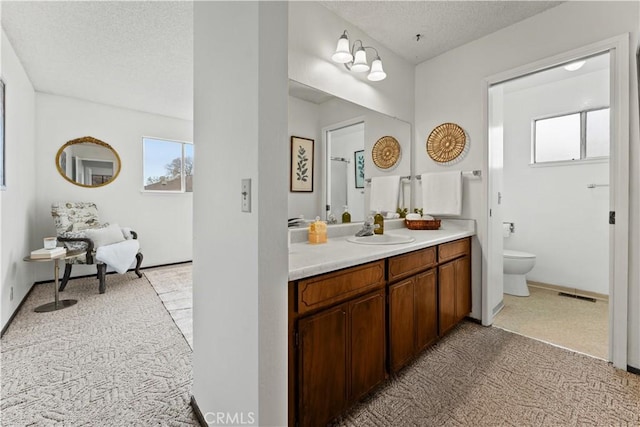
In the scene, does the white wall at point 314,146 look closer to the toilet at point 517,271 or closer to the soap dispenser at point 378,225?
the soap dispenser at point 378,225

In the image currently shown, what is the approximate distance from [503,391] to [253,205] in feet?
5.85

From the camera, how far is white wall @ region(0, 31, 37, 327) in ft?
8.01

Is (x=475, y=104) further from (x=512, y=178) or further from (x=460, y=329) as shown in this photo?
(x=460, y=329)

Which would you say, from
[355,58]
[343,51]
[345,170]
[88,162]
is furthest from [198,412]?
[88,162]

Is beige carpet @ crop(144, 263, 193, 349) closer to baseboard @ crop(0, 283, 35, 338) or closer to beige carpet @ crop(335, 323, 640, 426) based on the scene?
baseboard @ crop(0, 283, 35, 338)

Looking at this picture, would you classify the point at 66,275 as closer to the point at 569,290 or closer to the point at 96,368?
the point at 96,368

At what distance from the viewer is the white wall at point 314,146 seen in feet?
6.59

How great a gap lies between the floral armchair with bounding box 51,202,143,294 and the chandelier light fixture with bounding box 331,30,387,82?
3.38 metres

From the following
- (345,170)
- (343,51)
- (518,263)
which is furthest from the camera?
(518,263)

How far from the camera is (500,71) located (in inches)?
95.6

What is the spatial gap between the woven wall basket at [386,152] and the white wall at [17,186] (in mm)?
3172

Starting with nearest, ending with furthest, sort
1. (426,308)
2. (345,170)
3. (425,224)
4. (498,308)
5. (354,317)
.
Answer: (354,317) < (426,308) < (345,170) < (425,224) < (498,308)

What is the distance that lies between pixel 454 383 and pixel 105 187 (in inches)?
191

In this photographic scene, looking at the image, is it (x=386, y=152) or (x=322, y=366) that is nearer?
(x=322, y=366)
